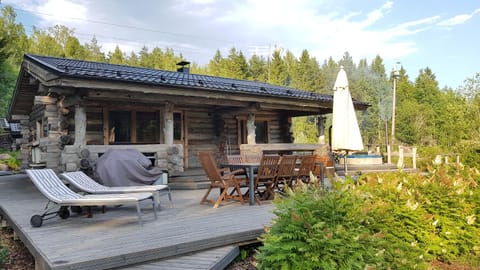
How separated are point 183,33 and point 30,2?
59.4 feet

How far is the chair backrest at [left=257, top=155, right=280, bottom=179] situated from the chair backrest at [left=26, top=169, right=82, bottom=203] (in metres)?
2.56

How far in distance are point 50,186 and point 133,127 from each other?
5015mm

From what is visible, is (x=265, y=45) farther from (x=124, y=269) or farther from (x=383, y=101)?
(x=124, y=269)

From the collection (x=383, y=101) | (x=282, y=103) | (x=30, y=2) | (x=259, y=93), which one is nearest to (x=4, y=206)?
(x=259, y=93)

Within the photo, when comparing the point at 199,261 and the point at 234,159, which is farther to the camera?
the point at 234,159

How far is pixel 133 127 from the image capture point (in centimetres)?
949

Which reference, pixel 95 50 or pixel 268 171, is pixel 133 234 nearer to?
pixel 268 171

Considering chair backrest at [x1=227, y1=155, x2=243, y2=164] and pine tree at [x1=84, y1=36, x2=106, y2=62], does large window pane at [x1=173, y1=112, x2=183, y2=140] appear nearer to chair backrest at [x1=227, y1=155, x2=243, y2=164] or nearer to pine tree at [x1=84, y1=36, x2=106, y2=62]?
chair backrest at [x1=227, y1=155, x2=243, y2=164]

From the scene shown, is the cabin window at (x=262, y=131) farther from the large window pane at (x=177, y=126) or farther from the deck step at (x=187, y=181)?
the deck step at (x=187, y=181)

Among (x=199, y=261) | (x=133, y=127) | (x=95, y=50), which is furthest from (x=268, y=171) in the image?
(x=95, y=50)

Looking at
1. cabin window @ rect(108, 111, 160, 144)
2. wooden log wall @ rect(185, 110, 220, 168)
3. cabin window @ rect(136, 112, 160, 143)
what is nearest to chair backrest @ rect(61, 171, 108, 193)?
cabin window @ rect(108, 111, 160, 144)

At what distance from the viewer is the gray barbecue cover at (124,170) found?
581 cm

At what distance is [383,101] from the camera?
39.1 meters

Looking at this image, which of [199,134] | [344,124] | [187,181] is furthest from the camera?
[199,134]
